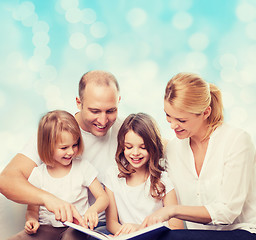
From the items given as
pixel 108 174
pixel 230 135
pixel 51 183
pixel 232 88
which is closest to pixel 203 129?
pixel 230 135

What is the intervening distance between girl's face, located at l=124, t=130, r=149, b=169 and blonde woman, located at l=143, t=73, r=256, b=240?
184 millimetres

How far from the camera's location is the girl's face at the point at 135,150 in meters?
2.13

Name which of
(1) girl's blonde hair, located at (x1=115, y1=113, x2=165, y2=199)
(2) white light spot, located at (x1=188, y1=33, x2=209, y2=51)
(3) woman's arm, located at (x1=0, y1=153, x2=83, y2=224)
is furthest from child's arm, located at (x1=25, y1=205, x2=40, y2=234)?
(2) white light spot, located at (x1=188, y1=33, x2=209, y2=51)

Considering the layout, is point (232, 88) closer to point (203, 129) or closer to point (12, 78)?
point (203, 129)

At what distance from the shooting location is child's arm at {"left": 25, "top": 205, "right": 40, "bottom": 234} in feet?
6.84

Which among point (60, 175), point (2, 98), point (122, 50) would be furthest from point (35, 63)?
point (60, 175)

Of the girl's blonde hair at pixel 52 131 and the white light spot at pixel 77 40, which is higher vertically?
the white light spot at pixel 77 40

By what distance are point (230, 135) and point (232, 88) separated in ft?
5.15

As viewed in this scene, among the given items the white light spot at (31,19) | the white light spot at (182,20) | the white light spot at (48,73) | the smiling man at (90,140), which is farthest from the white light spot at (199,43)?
the smiling man at (90,140)

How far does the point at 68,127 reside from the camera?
2.15 m

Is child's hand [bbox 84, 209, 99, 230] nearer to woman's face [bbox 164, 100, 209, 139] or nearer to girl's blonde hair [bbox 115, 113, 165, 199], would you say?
girl's blonde hair [bbox 115, 113, 165, 199]

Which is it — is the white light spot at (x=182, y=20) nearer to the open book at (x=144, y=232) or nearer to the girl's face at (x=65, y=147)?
the girl's face at (x=65, y=147)

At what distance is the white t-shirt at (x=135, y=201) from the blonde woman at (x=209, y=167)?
0.46 feet

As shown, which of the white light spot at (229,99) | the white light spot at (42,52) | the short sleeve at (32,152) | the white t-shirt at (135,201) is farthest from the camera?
the white light spot at (42,52)
